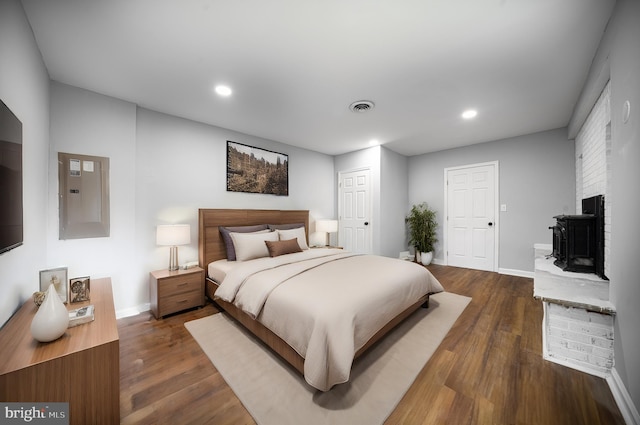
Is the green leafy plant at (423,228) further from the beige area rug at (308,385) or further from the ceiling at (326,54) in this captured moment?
the beige area rug at (308,385)

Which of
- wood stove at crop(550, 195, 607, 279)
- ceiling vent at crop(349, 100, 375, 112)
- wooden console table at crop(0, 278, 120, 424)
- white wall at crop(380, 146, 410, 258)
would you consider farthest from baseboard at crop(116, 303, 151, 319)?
wood stove at crop(550, 195, 607, 279)

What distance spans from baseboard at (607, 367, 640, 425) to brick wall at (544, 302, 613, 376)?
0.38 ft

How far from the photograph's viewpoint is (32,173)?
181cm

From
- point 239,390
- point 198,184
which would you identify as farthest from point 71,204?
point 239,390

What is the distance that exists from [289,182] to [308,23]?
3.04 m

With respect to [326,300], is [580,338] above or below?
below

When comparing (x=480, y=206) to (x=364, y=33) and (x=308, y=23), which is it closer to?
(x=364, y=33)

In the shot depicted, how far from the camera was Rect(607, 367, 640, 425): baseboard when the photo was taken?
1.28m

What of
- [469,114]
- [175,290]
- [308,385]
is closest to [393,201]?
[469,114]

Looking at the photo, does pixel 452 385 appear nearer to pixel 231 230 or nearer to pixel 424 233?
pixel 231 230

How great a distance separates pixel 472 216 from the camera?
15.4ft

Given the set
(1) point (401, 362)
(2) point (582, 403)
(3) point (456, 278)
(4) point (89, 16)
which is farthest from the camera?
(3) point (456, 278)

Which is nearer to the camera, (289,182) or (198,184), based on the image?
(198,184)

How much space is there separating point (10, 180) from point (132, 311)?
6.71 ft
